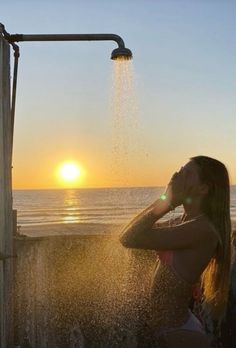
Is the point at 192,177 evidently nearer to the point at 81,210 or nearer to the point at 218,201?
the point at 218,201

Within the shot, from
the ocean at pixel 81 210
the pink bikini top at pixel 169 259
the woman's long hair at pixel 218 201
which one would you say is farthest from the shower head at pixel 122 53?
the pink bikini top at pixel 169 259

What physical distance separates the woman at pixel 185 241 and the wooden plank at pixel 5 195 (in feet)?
4.97

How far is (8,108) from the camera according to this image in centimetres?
379

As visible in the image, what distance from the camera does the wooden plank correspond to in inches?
145

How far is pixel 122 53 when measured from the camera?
12.4 ft

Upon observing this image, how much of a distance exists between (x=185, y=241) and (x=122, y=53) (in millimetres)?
1898

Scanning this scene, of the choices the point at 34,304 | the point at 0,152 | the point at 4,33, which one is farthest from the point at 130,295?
the point at 4,33

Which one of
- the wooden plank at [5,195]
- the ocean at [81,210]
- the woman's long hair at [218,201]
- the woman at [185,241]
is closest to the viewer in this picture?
the woman at [185,241]

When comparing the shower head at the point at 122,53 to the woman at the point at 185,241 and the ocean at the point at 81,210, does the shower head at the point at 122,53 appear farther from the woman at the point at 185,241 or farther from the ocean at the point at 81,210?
the woman at the point at 185,241

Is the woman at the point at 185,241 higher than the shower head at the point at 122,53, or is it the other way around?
the shower head at the point at 122,53

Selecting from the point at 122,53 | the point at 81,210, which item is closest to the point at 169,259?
the point at 122,53

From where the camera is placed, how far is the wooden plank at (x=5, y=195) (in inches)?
145

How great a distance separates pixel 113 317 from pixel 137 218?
2.01 metres

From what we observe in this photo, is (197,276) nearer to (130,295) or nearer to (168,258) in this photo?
(168,258)
